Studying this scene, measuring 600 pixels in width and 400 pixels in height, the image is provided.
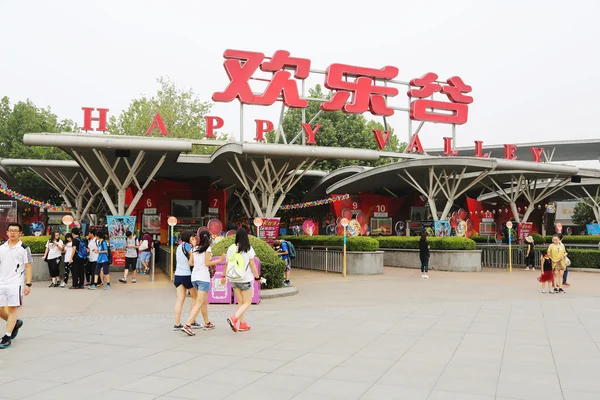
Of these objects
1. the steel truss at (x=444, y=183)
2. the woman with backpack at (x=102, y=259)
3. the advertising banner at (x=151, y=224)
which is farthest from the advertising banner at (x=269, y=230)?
the advertising banner at (x=151, y=224)

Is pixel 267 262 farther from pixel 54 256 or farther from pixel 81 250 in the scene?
pixel 54 256

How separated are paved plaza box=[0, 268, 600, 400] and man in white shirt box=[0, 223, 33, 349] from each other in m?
0.31

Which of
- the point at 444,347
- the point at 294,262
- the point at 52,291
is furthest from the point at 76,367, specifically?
the point at 294,262

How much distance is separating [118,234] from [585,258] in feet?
60.9

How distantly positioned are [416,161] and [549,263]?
1264 cm

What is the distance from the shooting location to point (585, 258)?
907 inches

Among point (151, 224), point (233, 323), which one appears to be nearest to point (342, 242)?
point (233, 323)

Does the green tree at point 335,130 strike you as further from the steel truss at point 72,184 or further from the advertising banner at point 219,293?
the advertising banner at point 219,293

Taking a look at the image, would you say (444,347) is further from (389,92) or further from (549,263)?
(389,92)

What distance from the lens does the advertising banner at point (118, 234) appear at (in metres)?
20.4

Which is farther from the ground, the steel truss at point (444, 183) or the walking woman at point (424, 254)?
the steel truss at point (444, 183)

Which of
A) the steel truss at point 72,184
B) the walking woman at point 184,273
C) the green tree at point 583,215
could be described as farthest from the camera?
the green tree at point 583,215

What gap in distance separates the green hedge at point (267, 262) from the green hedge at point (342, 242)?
680cm

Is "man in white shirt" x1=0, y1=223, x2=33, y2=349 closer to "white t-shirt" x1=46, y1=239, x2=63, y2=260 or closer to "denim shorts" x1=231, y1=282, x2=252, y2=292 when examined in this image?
"denim shorts" x1=231, y1=282, x2=252, y2=292
